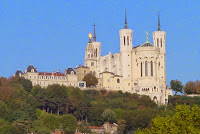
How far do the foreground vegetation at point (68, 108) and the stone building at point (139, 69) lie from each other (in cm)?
310

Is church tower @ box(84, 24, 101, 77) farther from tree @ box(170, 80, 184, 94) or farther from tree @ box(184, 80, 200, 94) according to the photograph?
tree @ box(184, 80, 200, 94)

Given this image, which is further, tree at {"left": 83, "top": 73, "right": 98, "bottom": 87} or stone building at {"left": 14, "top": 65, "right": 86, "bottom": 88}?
tree at {"left": 83, "top": 73, "right": 98, "bottom": 87}

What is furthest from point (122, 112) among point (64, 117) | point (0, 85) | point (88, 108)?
point (0, 85)

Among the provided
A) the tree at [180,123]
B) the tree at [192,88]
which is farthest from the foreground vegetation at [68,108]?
the tree at [180,123]

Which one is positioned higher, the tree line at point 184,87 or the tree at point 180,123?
the tree line at point 184,87

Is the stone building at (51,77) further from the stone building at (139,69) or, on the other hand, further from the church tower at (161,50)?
the church tower at (161,50)

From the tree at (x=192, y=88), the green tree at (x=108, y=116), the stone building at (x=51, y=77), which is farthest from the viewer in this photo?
the tree at (x=192, y=88)

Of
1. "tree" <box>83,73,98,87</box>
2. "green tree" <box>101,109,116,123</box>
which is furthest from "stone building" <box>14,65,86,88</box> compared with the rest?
"green tree" <box>101,109,116,123</box>

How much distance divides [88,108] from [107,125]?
6.65m

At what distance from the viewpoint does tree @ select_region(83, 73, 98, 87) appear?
119 meters

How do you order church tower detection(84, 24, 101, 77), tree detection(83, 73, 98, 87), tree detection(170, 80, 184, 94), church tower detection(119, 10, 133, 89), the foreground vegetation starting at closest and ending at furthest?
the foreground vegetation, tree detection(83, 73, 98, 87), church tower detection(119, 10, 133, 89), tree detection(170, 80, 184, 94), church tower detection(84, 24, 101, 77)

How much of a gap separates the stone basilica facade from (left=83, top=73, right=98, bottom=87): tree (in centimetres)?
91

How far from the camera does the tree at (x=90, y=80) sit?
4704 inches

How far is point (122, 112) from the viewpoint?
104938 mm
